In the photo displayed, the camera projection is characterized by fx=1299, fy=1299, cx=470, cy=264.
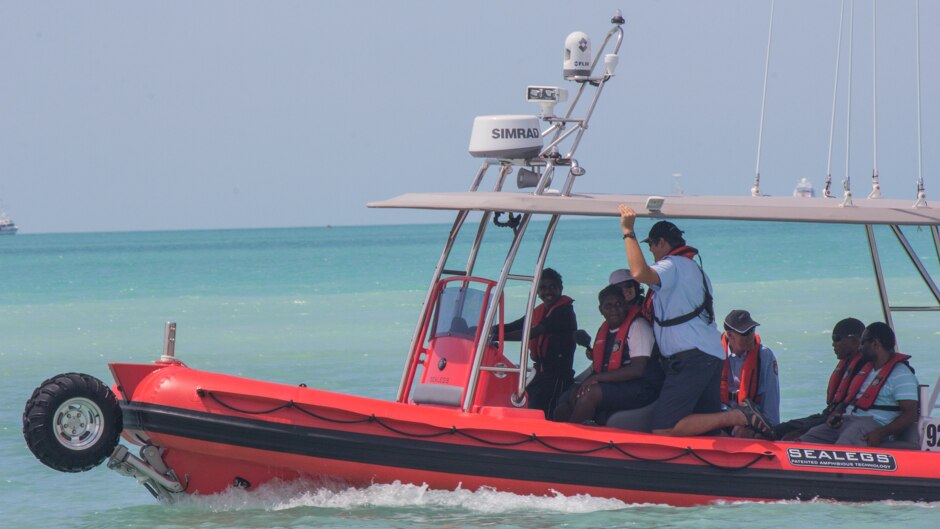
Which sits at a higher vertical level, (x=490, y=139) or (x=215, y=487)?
(x=490, y=139)

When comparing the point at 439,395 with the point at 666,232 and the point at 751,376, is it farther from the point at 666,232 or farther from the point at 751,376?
the point at 751,376

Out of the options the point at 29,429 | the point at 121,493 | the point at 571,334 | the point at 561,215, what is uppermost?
the point at 561,215

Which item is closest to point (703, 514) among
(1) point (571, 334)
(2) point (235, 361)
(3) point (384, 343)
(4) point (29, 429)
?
(1) point (571, 334)

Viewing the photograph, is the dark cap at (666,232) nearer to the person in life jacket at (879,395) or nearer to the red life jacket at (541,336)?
the red life jacket at (541,336)

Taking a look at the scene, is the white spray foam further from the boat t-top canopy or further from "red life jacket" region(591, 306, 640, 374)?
the boat t-top canopy

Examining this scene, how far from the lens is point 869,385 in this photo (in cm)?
645

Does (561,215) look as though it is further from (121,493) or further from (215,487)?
(121,493)

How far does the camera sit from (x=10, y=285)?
3850 centimetres

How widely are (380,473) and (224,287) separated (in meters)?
28.3

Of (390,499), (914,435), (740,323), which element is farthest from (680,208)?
(390,499)

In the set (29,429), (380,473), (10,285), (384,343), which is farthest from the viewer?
(10,285)

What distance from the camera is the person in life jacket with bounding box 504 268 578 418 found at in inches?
263

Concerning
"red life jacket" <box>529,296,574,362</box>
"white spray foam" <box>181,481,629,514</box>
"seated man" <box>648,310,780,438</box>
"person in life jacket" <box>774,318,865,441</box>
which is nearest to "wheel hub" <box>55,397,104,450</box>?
"white spray foam" <box>181,481,629,514</box>

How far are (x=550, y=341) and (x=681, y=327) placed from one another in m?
0.84
